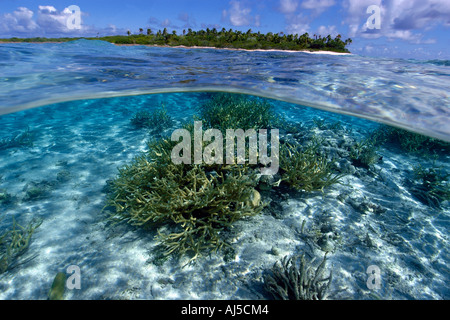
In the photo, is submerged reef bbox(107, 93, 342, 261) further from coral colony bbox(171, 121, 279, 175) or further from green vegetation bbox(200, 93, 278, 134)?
green vegetation bbox(200, 93, 278, 134)

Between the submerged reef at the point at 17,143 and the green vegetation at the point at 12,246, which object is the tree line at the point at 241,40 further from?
the green vegetation at the point at 12,246

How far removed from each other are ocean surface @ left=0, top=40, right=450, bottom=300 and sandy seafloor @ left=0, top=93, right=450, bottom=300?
2 cm

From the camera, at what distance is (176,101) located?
48.9 ft

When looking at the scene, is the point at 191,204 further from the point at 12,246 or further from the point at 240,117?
the point at 240,117

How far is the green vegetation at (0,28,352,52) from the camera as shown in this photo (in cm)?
1717

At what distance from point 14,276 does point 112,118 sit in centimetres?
1059

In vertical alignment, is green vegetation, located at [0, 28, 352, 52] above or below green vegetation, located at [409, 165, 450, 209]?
above

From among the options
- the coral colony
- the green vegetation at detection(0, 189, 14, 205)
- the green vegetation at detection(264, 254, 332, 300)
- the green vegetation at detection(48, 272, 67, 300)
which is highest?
the coral colony

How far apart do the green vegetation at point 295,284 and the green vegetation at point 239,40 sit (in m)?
17.8

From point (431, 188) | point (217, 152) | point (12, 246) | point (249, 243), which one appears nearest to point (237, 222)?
point (249, 243)

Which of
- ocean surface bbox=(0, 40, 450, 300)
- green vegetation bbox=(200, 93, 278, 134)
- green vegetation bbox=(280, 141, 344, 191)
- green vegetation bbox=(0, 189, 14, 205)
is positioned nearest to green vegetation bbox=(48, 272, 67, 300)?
ocean surface bbox=(0, 40, 450, 300)

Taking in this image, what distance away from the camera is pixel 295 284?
312 centimetres

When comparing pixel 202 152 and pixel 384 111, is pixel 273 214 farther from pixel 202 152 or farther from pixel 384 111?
pixel 384 111

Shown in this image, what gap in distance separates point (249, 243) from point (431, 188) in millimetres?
6301
